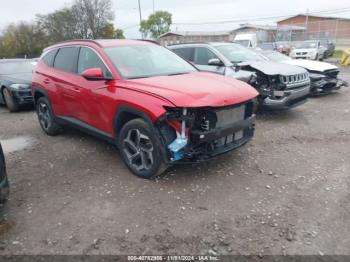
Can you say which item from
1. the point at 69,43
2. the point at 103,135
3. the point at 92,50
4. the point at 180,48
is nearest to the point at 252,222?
the point at 103,135

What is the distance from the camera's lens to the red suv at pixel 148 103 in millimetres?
3516

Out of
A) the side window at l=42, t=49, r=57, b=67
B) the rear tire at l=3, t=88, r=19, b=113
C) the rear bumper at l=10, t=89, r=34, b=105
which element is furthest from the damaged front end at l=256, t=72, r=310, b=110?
the rear tire at l=3, t=88, r=19, b=113

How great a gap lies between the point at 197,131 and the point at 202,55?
460 cm

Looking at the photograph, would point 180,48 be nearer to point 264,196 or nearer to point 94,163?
point 94,163

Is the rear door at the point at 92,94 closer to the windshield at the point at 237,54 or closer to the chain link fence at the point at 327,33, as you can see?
the windshield at the point at 237,54

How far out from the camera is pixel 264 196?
3.55 m

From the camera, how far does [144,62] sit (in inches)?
179

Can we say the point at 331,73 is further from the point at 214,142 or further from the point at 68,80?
the point at 68,80

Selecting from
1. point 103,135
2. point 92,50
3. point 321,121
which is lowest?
point 321,121

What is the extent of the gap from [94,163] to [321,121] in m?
4.73

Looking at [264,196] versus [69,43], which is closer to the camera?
[264,196]

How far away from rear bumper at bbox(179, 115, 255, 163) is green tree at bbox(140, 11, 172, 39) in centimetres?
7065

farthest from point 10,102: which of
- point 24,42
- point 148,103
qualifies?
point 24,42

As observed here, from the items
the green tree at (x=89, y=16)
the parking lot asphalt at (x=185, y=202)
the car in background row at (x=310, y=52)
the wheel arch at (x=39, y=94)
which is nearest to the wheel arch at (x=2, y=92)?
the wheel arch at (x=39, y=94)
